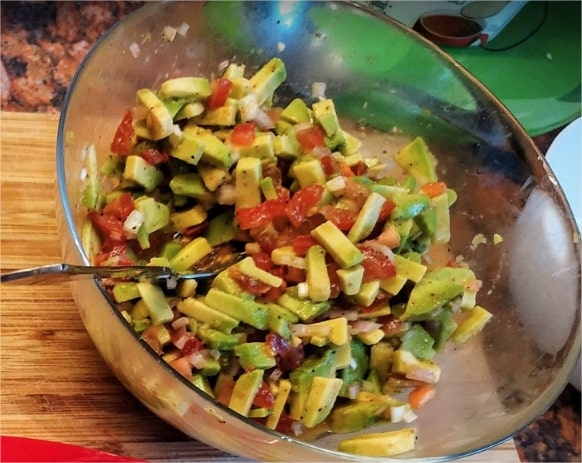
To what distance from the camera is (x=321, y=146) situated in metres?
1.15

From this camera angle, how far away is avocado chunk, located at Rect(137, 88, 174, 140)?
103cm

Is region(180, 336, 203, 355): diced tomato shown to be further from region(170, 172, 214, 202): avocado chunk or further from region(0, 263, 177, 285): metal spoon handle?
region(170, 172, 214, 202): avocado chunk

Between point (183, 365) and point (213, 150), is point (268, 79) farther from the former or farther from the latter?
point (183, 365)

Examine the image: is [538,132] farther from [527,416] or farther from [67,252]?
[67,252]

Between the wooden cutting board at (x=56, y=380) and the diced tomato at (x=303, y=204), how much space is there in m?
0.32

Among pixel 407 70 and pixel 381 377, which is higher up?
pixel 407 70

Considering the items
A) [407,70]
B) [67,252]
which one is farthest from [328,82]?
[67,252]

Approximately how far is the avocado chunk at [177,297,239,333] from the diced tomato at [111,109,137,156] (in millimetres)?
239

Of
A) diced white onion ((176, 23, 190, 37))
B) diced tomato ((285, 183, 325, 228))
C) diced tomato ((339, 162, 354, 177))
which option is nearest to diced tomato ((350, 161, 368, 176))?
diced tomato ((339, 162, 354, 177))

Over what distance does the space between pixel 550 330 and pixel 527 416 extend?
0.16 m

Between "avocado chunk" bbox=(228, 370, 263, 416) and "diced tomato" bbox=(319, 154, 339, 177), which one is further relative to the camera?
"diced tomato" bbox=(319, 154, 339, 177)

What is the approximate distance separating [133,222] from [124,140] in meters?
0.14

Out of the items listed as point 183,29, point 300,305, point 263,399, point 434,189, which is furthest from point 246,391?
point 183,29

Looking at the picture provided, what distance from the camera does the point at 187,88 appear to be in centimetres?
108
